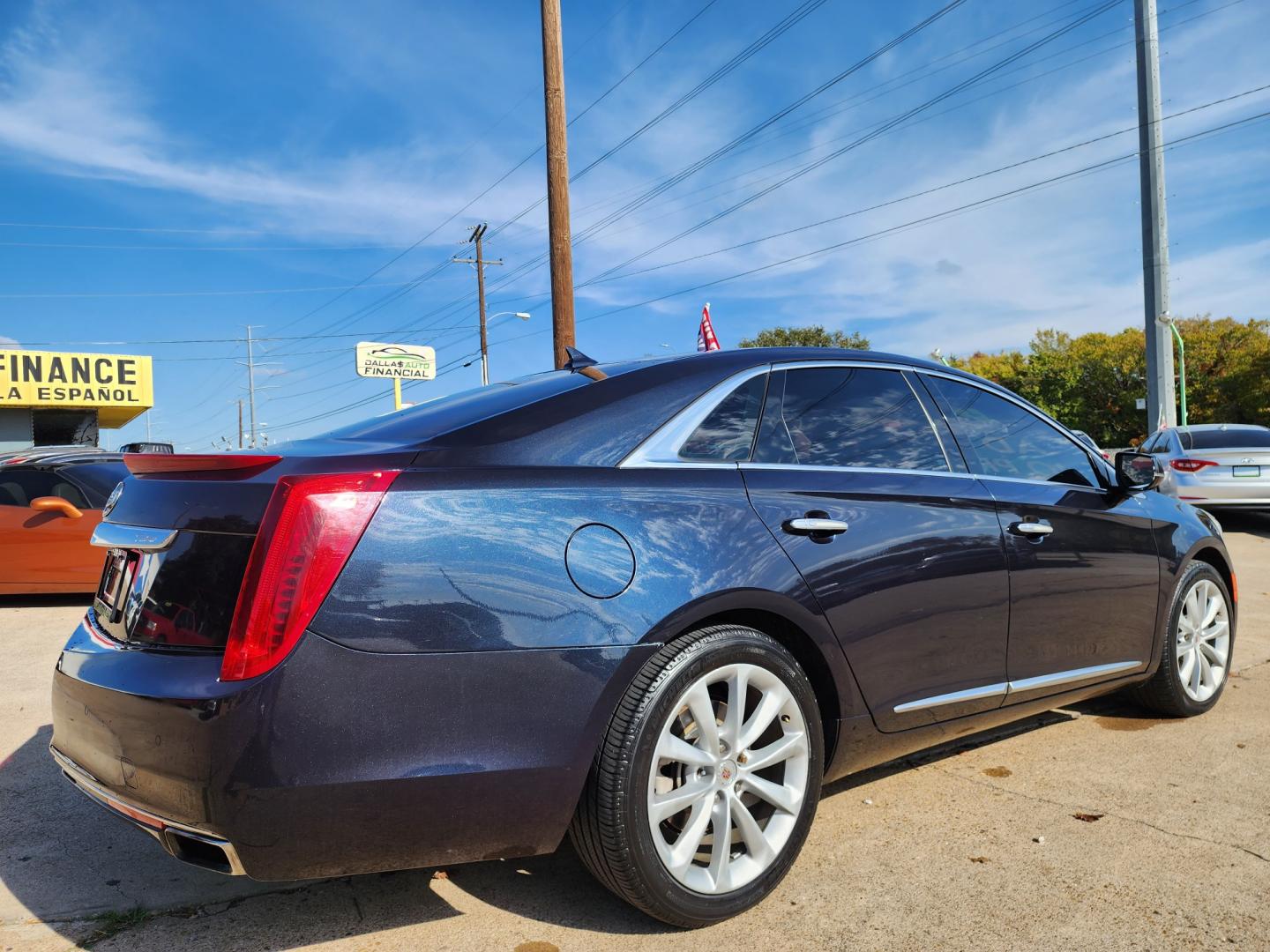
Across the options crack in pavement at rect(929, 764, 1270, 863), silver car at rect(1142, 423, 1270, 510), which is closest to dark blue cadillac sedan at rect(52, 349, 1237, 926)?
crack in pavement at rect(929, 764, 1270, 863)

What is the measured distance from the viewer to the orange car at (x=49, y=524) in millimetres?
7938

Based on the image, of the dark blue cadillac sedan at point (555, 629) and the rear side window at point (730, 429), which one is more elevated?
the rear side window at point (730, 429)

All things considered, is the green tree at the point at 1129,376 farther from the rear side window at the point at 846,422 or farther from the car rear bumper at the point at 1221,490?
the rear side window at the point at 846,422

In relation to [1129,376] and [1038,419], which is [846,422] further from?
[1129,376]

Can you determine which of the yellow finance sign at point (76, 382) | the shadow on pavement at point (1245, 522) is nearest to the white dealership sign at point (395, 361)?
the yellow finance sign at point (76, 382)

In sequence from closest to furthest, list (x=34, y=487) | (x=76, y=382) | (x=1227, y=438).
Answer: (x=34, y=487) < (x=1227, y=438) < (x=76, y=382)

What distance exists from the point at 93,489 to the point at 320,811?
24.3 feet

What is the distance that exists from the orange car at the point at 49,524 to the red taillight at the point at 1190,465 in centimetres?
1208

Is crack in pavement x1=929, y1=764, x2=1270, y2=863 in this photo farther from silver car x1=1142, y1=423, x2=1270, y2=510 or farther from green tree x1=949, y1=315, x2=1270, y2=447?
green tree x1=949, y1=315, x2=1270, y2=447

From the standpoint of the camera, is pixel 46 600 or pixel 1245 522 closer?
pixel 46 600

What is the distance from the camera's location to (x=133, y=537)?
2.39 metres

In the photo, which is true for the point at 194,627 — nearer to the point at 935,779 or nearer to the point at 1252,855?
the point at 935,779

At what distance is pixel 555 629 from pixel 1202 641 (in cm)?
355

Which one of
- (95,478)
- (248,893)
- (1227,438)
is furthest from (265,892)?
(1227,438)
